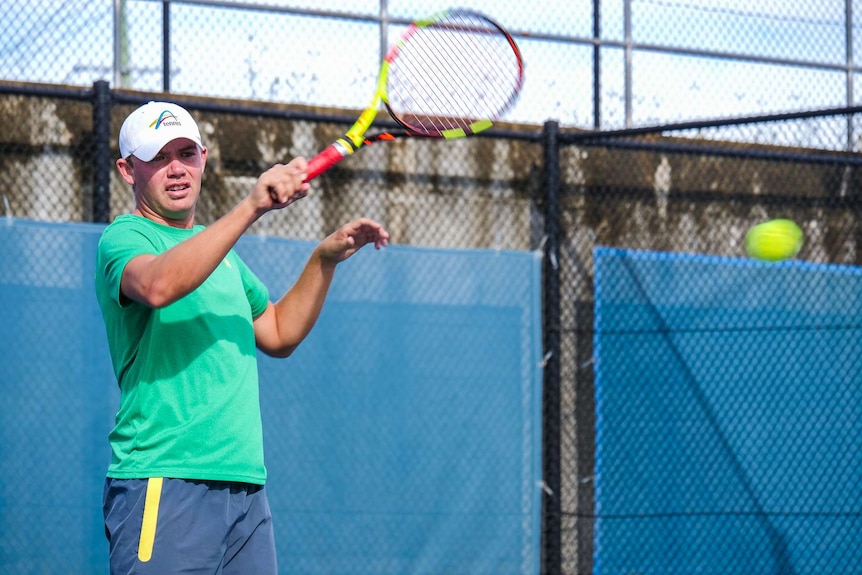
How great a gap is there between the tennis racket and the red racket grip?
75cm

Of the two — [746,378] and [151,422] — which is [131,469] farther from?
[746,378]

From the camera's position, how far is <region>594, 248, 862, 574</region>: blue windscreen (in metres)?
5.51

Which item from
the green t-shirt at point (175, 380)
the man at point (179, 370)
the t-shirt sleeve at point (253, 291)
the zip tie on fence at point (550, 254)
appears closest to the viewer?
the man at point (179, 370)

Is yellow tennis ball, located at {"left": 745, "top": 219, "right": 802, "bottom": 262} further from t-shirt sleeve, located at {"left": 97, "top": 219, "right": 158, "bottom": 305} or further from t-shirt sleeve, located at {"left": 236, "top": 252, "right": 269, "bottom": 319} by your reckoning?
t-shirt sleeve, located at {"left": 97, "top": 219, "right": 158, "bottom": 305}

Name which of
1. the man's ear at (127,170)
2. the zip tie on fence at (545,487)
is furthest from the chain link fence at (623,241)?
the man's ear at (127,170)

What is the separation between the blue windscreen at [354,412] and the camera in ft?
16.2

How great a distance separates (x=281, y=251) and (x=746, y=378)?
91.8 inches

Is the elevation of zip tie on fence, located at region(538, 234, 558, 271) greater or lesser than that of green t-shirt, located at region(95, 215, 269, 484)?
greater

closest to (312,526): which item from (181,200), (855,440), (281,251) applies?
(281,251)

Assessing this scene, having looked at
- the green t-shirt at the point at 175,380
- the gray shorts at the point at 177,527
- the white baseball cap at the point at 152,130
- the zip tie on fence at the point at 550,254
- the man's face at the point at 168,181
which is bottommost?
the gray shorts at the point at 177,527

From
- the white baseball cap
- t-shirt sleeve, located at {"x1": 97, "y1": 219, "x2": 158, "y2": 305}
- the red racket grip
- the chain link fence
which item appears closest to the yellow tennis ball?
the chain link fence

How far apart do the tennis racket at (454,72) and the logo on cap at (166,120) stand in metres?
0.92

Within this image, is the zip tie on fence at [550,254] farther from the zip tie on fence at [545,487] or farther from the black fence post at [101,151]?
the black fence post at [101,151]

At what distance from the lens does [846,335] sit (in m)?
5.60
